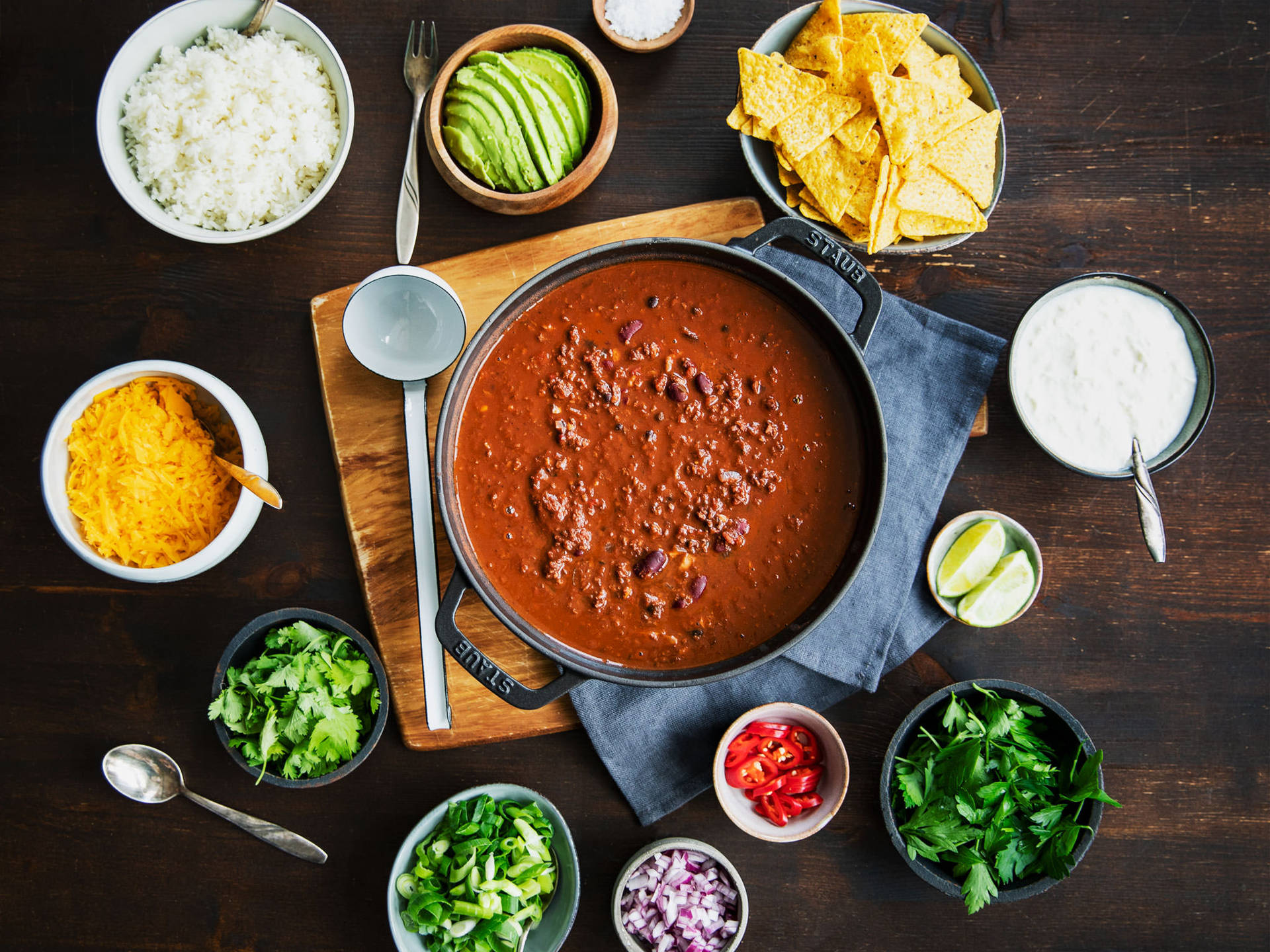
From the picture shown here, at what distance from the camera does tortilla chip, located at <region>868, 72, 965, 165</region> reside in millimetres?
2506

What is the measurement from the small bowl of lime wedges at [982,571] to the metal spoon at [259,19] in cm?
274

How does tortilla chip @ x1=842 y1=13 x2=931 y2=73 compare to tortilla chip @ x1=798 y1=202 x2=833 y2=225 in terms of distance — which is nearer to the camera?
tortilla chip @ x1=842 y1=13 x2=931 y2=73

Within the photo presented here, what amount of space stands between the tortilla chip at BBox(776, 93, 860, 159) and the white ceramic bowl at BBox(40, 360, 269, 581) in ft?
6.30

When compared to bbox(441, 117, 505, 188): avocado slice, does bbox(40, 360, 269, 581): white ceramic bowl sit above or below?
below

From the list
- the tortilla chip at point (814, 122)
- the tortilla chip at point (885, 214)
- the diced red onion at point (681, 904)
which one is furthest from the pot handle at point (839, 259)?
the diced red onion at point (681, 904)

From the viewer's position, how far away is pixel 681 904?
2596 millimetres

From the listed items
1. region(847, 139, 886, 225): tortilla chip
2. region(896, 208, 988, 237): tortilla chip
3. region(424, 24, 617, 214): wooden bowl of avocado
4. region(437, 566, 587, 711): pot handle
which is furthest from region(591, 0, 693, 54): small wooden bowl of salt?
region(437, 566, 587, 711): pot handle

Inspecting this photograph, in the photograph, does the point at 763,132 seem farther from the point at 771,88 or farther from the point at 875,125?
the point at 875,125

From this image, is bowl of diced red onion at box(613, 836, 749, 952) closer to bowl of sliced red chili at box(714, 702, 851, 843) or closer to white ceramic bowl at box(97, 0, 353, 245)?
bowl of sliced red chili at box(714, 702, 851, 843)

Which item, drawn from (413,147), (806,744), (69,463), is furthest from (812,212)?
(69,463)

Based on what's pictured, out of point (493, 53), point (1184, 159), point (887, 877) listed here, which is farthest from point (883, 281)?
point (887, 877)

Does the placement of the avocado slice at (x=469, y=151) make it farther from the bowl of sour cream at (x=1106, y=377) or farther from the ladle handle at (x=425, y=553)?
the bowl of sour cream at (x=1106, y=377)

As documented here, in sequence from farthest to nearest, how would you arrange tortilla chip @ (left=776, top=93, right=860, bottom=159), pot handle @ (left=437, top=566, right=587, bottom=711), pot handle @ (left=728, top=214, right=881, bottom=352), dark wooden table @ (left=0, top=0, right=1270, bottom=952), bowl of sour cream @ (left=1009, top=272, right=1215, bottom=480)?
dark wooden table @ (left=0, top=0, right=1270, bottom=952) < bowl of sour cream @ (left=1009, top=272, right=1215, bottom=480) < tortilla chip @ (left=776, top=93, right=860, bottom=159) < pot handle @ (left=728, top=214, right=881, bottom=352) < pot handle @ (left=437, top=566, right=587, bottom=711)

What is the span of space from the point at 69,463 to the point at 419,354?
112 centimetres
